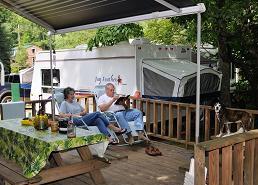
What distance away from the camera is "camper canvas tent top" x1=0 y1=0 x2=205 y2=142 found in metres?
3.41

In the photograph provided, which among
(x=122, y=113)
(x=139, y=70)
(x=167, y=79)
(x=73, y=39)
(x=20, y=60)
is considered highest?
(x=73, y=39)

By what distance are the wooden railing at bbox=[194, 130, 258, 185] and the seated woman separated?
2437mm

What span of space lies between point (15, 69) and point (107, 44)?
20.1 meters

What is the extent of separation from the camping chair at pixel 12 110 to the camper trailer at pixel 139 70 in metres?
2.37

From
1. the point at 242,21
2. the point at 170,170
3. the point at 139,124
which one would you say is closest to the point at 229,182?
the point at 170,170

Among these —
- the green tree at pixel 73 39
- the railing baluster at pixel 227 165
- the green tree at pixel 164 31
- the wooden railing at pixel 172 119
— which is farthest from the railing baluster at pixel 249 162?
the green tree at pixel 73 39

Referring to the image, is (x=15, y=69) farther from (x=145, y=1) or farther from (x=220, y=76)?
(x=145, y=1)

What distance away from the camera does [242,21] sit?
24.6ft

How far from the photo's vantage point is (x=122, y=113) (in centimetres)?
561

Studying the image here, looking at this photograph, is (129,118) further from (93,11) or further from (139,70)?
(139,70)

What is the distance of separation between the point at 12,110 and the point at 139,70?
2.80 m

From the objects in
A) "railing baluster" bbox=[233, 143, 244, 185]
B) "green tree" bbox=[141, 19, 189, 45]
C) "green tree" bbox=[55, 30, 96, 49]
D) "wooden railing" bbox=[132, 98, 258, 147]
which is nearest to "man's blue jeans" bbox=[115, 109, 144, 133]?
"wooden railing" bbox=[132, 98, 258, 147]

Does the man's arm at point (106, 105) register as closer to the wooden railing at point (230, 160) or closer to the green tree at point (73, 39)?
the wooden railing at point (230, 160)

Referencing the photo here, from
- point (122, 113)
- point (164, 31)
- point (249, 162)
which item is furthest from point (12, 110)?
point (164, 31)
